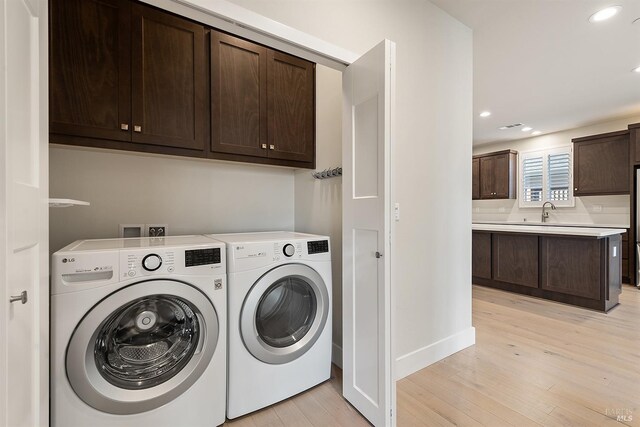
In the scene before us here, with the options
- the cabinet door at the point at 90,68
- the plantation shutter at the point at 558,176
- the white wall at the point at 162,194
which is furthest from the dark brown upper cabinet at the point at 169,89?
the plantation shutter at the point at 558,176

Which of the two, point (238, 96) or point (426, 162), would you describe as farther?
point (426, 162)

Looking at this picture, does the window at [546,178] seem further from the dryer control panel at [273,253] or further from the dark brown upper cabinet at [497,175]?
the dryer control panel at [273,253]

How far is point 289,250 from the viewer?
166cm

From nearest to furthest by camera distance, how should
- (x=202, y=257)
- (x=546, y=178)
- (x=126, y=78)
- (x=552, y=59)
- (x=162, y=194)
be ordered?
1. (x=202, y=257)
2. (x=126, y=78)
3. (x=162, y=194)
4. (x=552, y=59)
5. (x=546, y=178)

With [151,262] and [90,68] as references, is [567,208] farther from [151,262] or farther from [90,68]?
[90,68]

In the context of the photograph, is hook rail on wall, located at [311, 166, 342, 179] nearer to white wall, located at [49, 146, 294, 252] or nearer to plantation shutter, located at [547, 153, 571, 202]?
white wall, located at [49, 146, 294, 252]

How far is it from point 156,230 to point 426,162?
1953 millimetres

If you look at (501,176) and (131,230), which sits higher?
(501,176)

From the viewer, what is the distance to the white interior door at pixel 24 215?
0.62 metres

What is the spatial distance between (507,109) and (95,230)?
508 cm

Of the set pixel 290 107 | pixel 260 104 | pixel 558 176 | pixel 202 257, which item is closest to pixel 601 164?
pixel 558 176

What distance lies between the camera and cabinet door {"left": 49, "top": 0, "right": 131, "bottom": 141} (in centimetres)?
144

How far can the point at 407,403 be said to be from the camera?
1.67 meters

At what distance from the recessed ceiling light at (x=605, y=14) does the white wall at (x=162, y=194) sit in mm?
2650
